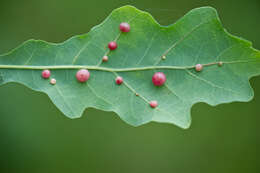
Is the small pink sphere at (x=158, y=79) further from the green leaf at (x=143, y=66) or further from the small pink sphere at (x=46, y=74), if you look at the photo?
the small pink sphere at (x=46, y=74)

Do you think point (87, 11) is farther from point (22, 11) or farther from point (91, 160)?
point (91, 160)

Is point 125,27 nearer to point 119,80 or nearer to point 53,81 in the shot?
point 119,80

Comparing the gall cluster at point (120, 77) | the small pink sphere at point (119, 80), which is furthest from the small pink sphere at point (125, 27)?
the small pink sphere at point (119, 80)

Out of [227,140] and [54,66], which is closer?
[54,66]

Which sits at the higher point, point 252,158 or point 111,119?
point 111,119

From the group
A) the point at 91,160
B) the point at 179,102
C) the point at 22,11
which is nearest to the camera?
the point at 179,102

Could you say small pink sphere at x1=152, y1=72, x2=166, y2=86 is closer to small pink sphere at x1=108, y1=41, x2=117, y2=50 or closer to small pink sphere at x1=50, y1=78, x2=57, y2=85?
small pink sphere at x1=108, y1=41, x2=117, y2=50

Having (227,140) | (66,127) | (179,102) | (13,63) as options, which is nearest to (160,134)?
(227,140)
